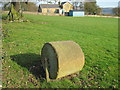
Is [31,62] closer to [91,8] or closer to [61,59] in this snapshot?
[61,59]

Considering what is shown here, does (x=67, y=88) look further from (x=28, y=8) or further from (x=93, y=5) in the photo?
(x=93, y=5)

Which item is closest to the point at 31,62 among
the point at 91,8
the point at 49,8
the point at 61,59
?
the point at 61,59

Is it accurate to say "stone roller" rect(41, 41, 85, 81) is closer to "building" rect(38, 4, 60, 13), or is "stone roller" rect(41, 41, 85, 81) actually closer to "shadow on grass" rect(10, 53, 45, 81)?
"shadow on grass" rect(10, 53, 45, 81)

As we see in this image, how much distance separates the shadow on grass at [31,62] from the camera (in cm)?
536

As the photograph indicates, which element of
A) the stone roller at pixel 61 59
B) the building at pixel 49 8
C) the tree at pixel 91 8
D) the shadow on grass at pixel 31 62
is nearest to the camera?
the stone roller at pixel 61 59

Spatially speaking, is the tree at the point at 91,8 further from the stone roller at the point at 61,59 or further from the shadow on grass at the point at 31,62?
the stone roller at the point at 61,59

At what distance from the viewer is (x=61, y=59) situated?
4.59 meters

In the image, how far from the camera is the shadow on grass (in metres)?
5.36

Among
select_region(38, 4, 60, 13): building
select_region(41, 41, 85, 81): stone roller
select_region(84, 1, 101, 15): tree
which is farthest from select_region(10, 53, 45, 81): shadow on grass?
select_region(38, 4, 60, 13): building

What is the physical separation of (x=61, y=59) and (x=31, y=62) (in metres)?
2.09

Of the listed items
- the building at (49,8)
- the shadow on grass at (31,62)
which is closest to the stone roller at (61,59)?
the shadow on grass at (31,62)

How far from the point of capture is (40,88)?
4539mm

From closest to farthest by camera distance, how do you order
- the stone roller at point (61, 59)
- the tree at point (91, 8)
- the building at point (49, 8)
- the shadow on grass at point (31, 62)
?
the stone roller at point (61, 59) < the shadow on grass at point (31, 62) < the tree at point (91, 8) < the building at point (49, 8)

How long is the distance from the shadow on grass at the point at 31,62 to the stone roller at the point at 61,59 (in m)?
0.52
